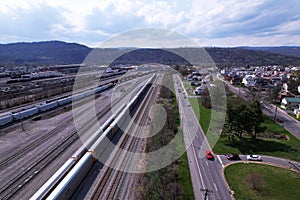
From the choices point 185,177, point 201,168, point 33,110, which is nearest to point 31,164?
point 185,177

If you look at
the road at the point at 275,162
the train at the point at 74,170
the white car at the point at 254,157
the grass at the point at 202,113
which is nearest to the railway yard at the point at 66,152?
the train at the point at 74,170

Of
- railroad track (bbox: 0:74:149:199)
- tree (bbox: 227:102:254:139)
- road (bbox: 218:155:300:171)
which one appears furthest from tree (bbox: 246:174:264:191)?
railroad track (bbox: 0:74:149:199)

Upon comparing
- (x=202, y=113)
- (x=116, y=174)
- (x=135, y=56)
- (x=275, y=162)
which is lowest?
(x=202, y=113)

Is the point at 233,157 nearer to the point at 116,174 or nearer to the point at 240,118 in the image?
the point at 240,118

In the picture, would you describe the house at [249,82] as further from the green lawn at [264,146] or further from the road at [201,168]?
the road at [201,168]

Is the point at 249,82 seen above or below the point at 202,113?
below

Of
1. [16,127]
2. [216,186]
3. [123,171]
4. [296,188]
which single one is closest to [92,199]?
[123,171]
